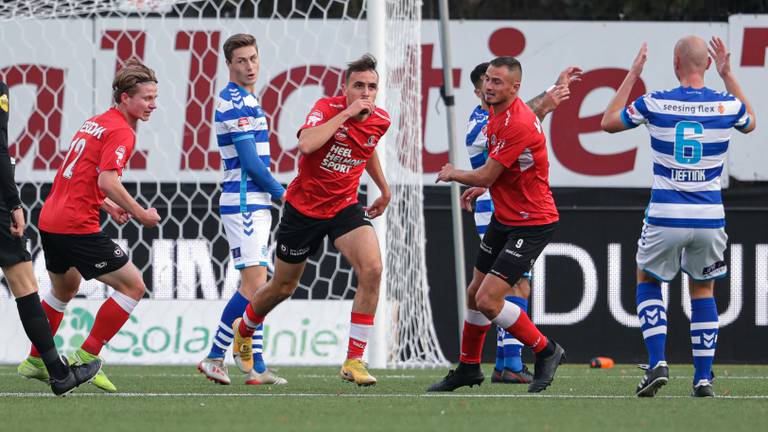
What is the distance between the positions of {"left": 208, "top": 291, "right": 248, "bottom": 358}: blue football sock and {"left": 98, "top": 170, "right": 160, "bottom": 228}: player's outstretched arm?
1.35 metres

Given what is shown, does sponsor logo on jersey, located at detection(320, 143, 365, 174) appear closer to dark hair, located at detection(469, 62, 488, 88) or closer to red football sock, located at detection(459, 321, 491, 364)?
red football sock, located at detection(459, 321, 491, 364)

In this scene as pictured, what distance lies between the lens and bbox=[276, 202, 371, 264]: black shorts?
289 inches

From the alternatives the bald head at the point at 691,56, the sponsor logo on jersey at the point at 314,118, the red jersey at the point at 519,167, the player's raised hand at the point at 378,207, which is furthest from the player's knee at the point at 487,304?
the bald head at the point at 691,56

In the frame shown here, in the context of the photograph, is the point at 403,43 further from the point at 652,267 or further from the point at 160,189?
the point at 652,267

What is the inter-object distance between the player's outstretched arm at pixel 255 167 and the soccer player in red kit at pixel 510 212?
127cm

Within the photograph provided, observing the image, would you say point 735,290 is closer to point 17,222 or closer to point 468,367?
point 468,367

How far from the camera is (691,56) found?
678 cm

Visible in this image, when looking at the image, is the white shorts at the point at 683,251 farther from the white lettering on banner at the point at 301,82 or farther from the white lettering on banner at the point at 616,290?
the white lettering on banner at the point at 301,82

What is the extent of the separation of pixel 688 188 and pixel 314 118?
2.04 meters

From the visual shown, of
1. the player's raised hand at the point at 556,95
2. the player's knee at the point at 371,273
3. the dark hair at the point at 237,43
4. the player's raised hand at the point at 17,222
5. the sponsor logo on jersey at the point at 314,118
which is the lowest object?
the player's knee at the point at 371,273

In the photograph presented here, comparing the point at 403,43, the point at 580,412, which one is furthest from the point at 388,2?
the point at 580,412

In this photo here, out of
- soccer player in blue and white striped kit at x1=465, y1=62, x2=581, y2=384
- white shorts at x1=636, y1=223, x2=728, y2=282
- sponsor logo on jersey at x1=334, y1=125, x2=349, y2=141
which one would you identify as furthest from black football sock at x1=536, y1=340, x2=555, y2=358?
sponsor logo on jersey at x1=334, y1=125, x2=349, y2=141

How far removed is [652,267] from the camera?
6906 millimetres

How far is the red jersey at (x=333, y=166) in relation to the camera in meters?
7.28
